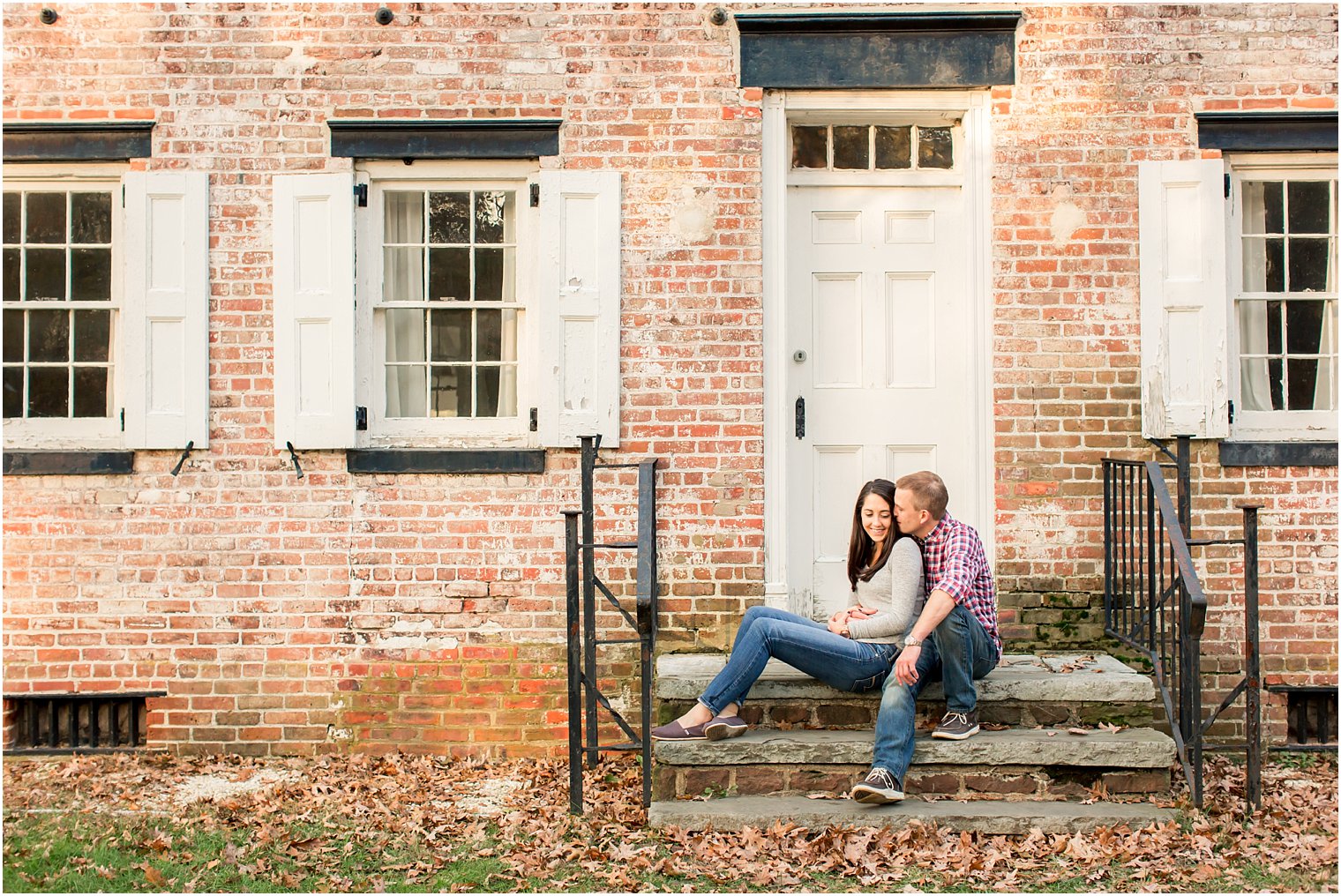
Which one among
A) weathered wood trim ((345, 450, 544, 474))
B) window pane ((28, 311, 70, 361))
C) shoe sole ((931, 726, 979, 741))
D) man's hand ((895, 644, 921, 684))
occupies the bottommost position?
shoe sole ((931, 726, 979, 741))

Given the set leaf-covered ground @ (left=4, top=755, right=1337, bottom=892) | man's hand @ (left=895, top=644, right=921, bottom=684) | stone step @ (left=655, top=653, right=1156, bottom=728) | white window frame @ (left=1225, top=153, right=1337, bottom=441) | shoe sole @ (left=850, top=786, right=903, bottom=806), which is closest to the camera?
leaf-covered ground @ (left=4, top=755, right=1337, bottom=892)

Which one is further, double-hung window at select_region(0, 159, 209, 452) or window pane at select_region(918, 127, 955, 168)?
window pane at select_region(918, 127, 955, 168)

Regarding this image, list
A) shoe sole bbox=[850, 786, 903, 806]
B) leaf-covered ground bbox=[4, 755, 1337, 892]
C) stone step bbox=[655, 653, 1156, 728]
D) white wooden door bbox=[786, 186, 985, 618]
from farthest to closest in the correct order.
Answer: white wooden door bbox=[786, 186, 985, 618]
stone step bbox=[655, 653, 1156, 728]
shoe sole bbox=[850, 786, 903, 806]
leaf-covered ground bbox=[4, 755, 1337, 892]

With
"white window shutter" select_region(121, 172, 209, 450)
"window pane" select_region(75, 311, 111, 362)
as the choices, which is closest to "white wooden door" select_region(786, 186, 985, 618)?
"white window shutter" select_region(121, 172, 209, 450)

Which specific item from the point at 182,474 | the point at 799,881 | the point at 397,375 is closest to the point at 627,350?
the point at 397,375

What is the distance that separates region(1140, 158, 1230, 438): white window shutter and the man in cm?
159

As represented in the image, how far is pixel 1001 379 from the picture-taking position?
573cm

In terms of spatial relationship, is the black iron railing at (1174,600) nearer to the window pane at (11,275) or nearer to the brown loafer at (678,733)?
the brown loafer at (678,733)

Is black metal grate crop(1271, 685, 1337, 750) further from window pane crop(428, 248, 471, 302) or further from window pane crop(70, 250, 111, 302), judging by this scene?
window pane crop(70, 250, 111, 302)

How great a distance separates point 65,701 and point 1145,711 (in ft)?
17.1

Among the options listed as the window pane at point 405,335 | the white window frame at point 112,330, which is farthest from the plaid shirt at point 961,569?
the white window frame at point 112,330

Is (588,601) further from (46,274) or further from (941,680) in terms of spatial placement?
(46,274)

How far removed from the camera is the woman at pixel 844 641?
15.5 feet

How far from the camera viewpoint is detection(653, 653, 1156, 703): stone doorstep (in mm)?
4918
